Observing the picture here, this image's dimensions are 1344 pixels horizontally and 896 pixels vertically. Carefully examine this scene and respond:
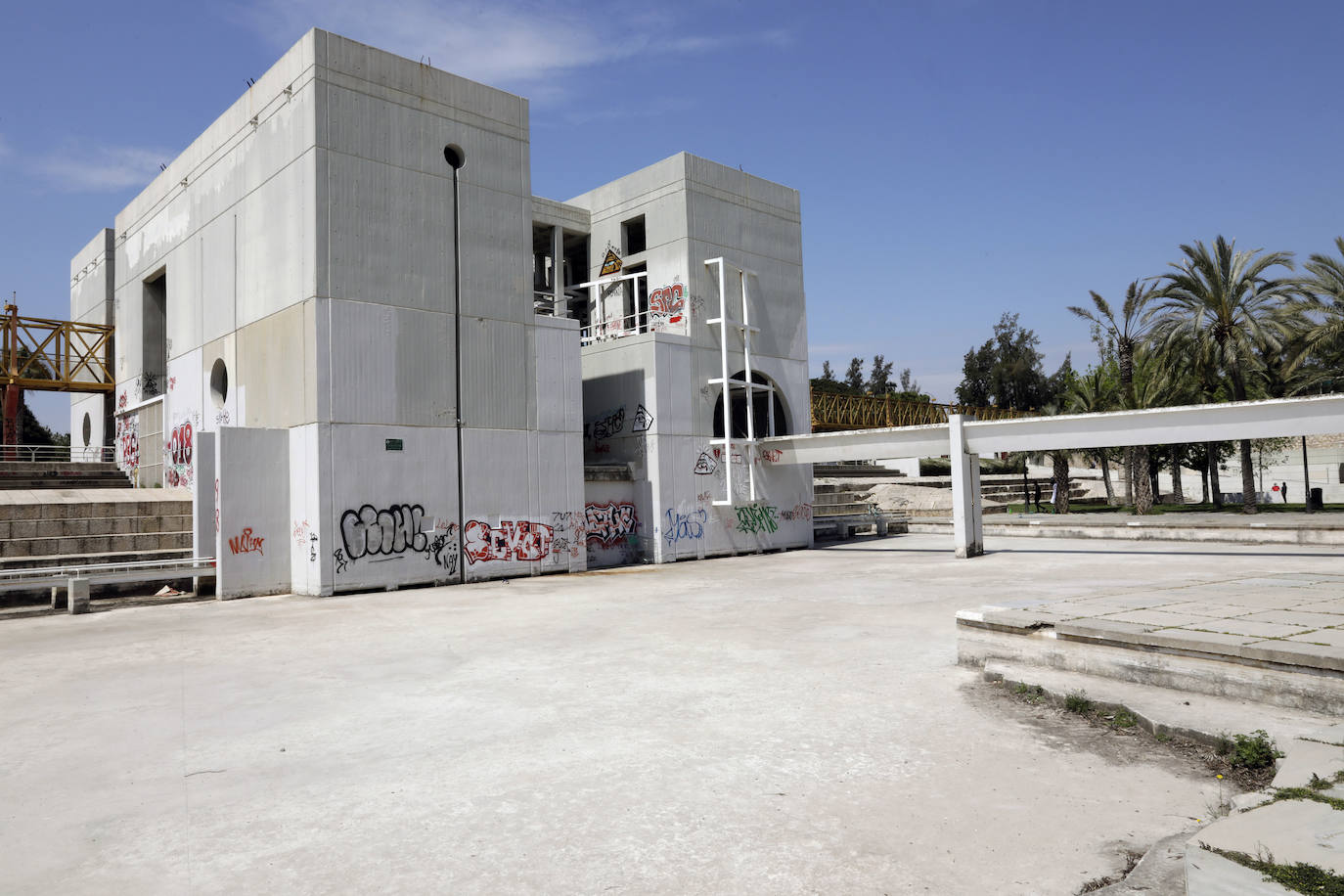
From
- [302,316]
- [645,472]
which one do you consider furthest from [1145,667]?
[645,472]

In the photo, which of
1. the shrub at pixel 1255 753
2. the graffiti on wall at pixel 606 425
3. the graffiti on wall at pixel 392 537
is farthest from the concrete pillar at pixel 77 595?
the shrub at pixel 1255 753

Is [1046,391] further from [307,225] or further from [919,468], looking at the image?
[307,225]

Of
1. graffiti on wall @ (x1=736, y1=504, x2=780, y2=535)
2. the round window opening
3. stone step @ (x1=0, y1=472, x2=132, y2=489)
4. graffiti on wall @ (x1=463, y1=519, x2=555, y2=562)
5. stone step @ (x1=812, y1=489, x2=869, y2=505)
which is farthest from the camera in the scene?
stone step @ (x1=812, y1=489, x2=869, y2=505)

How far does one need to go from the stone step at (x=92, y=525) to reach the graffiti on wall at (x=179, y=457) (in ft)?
11.9

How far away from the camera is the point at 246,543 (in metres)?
18.7

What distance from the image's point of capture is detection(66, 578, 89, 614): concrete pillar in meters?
16.2

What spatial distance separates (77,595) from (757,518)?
761 inches

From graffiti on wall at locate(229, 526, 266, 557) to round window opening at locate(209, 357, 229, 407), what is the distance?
6.36 meters

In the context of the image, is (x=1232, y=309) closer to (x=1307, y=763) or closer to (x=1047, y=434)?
(x=1047, y=434)

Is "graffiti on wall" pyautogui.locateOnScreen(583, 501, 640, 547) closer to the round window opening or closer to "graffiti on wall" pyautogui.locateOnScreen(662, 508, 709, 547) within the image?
"graffiti on wall" pyautogui.locateOnScreen(662, 508, 709, 547)

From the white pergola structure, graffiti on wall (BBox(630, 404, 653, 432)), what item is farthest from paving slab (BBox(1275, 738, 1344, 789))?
graffiti on wall (BBox(630, 404, 653, 432))

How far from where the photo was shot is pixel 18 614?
16141 millimetres

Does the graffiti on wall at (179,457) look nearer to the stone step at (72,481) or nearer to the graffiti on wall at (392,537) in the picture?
the stone step at (72,481)

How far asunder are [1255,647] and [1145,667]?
897 millimetres
